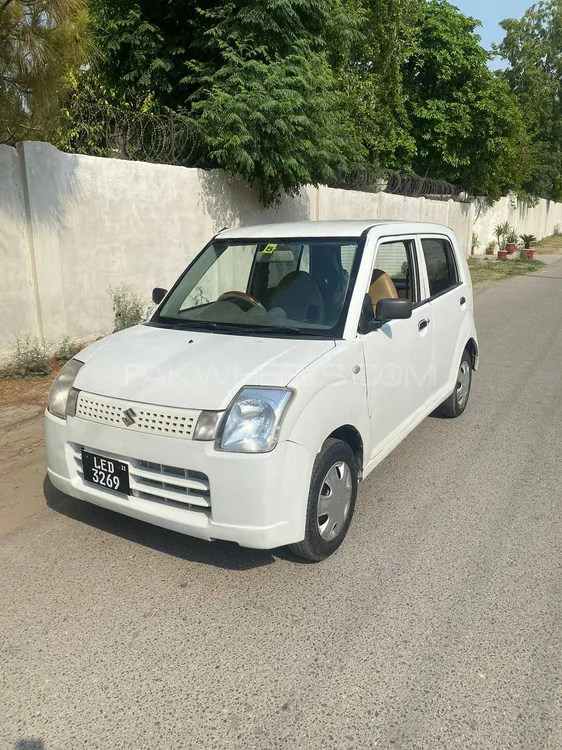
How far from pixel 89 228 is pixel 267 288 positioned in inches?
162

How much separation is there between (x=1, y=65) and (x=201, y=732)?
533 cm

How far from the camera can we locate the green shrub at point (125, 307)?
307 inches

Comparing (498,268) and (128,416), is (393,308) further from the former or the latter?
(498,268)

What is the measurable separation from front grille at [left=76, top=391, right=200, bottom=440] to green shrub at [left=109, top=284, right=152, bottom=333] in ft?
15.9

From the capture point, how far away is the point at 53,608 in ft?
9.26

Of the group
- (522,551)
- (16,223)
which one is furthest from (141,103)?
(522,551)

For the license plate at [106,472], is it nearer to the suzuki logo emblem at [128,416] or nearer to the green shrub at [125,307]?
the suzuki logo emblem at [128,416]

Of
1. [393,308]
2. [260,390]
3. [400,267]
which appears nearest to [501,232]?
[400,267]

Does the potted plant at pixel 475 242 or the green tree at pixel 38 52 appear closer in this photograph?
the green tree at pixel 38 52

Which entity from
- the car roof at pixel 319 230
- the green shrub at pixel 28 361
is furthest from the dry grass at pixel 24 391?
the car roof at pixel 319 230

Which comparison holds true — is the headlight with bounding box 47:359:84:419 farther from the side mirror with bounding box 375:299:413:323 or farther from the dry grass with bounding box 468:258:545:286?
the dry grass with bounding box 468:258:545:286

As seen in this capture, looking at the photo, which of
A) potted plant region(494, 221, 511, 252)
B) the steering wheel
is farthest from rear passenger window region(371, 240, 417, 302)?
potted plant region(494, 221, 511, 252)

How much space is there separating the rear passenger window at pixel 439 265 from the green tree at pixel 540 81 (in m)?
32.7

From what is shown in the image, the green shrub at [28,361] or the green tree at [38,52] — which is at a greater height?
the green tree at [38,52]
